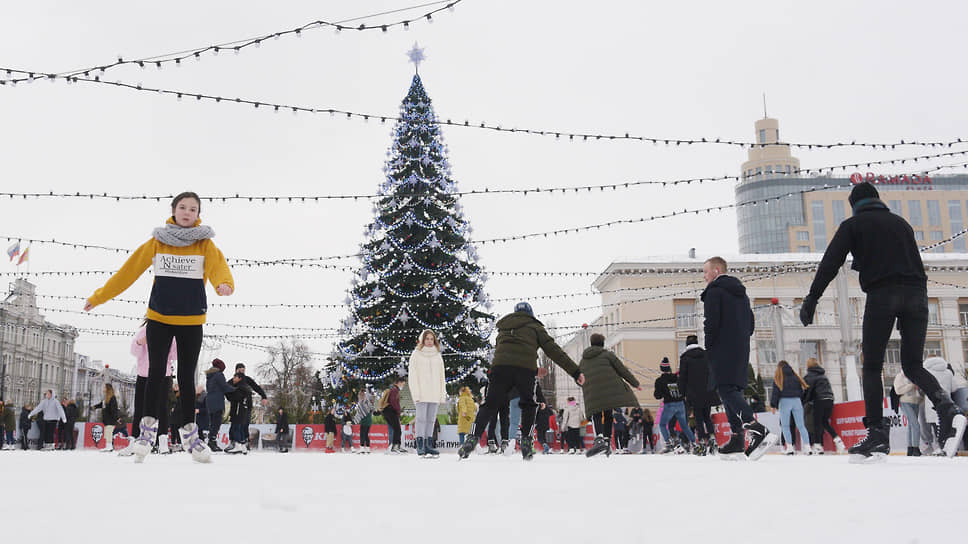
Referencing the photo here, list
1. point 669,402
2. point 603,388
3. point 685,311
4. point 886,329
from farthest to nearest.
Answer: point 685,311 → point 669,402 → point 603,388 → point 886,329

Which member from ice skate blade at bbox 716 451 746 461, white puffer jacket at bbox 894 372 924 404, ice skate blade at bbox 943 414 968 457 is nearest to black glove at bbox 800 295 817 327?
ice skate blade at bbox 716 451 746 461

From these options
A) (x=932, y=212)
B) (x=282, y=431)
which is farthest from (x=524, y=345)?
(x=932, y=212)

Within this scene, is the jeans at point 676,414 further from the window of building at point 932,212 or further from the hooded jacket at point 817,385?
the window of building at point 932,212

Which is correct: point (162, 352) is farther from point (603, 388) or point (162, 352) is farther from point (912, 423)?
point (912, 423)

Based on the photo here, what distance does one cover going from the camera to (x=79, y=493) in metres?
3.53

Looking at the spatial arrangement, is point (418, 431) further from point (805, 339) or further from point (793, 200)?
point (793, 200)

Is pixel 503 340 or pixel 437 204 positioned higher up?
pixel 437 204

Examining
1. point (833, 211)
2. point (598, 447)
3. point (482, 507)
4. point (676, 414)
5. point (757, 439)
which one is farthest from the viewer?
point (833, 211)

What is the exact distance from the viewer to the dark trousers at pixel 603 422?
33.2ft

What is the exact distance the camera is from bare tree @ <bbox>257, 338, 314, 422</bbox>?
55.3m

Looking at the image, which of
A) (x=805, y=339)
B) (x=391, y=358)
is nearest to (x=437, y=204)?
(x=391, y=358)

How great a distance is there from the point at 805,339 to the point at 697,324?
872 cm

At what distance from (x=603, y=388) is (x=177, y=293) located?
18.3 ft

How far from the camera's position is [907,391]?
35.6 ft
